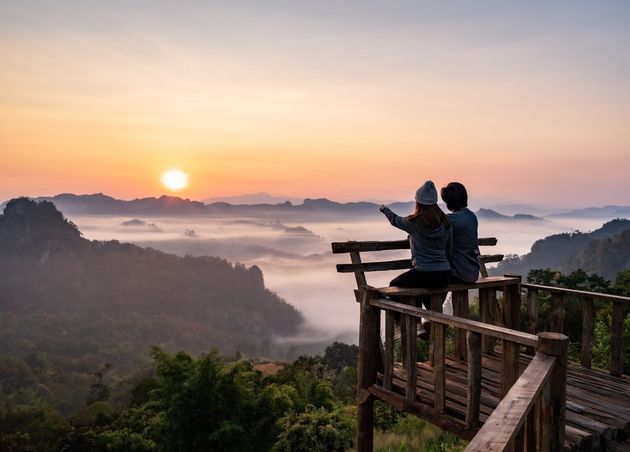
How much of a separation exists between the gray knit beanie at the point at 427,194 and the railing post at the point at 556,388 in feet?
8.01

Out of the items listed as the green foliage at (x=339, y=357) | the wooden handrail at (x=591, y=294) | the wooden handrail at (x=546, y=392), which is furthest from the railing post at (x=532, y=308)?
the green foliage at (x=339, y=357)

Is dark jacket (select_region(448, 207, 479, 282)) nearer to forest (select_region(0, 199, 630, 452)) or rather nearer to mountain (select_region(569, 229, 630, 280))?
forest (select_region(0, 199, 630, 452))

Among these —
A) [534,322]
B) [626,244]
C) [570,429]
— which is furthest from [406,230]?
[626,244]

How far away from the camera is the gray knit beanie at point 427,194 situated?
5.37 m

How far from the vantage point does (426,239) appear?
5.56 metres

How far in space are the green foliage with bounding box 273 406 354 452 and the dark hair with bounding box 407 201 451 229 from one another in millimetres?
7880

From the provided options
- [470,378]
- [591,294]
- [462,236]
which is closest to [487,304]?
[462,236]

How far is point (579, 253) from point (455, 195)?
499 feet

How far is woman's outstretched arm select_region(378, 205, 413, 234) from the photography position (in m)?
5.48

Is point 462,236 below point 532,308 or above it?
above

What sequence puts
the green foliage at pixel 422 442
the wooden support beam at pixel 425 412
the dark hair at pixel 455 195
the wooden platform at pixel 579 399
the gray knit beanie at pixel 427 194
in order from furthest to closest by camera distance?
the green foliage at pixel 422 442
the dark hair at pixel 455 195
the gray knit beanie at pixel 427 194
the wooden support beam at pixel 425 412
the wooden platform at pixel 579 399

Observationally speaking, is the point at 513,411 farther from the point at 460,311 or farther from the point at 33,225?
the point at 33,225

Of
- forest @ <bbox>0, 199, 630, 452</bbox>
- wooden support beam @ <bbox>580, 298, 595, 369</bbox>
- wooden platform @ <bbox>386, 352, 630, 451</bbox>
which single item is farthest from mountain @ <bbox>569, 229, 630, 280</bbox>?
wooden platform @ <bbox>386, 352, 630, 451</bbox>

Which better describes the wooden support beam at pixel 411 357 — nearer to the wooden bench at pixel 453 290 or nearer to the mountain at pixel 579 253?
the wooden bench at pixel 453 290
